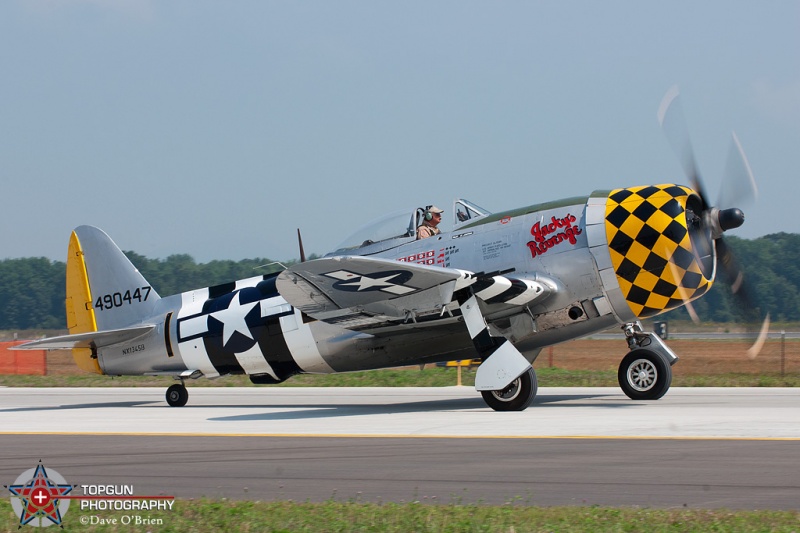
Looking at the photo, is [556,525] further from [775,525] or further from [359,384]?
[359,384]

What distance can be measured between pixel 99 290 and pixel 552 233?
896 cm

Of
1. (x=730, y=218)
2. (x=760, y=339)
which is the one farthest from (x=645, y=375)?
(x=730, y=218)

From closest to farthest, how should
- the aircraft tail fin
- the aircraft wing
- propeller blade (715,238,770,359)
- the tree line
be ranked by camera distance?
1. the aircraft wing
2. propeller blade (715,238,770,359)
3. the aircraft tail fin
4. the tree line

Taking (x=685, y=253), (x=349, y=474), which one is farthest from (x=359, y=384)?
(x=349, y=474)

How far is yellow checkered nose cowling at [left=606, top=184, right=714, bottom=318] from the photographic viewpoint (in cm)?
1256

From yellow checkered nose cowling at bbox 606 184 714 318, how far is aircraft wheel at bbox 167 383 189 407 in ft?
27.1

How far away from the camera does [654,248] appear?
41.4ft

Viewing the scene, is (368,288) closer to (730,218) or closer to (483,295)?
(483,295)

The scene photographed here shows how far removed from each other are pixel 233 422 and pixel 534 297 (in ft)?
14.9

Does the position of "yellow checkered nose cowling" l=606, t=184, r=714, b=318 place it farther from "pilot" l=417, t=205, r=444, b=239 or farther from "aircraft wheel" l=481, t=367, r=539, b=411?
"pilot" l=417, t=205, r=444, b=239

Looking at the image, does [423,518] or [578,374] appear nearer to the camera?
[423,518]

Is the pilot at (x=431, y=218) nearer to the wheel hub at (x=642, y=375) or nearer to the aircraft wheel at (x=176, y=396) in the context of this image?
the wheel hub at (x=642, y=375)

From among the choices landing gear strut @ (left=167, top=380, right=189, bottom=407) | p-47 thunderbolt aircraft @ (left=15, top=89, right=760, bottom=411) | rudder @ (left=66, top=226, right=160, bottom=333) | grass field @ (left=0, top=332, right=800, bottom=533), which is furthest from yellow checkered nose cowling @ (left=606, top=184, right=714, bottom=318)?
rudder @ (left=66, top=226, right=160, bottom=333)

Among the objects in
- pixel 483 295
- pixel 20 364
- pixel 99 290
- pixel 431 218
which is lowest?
pixel 20 364
